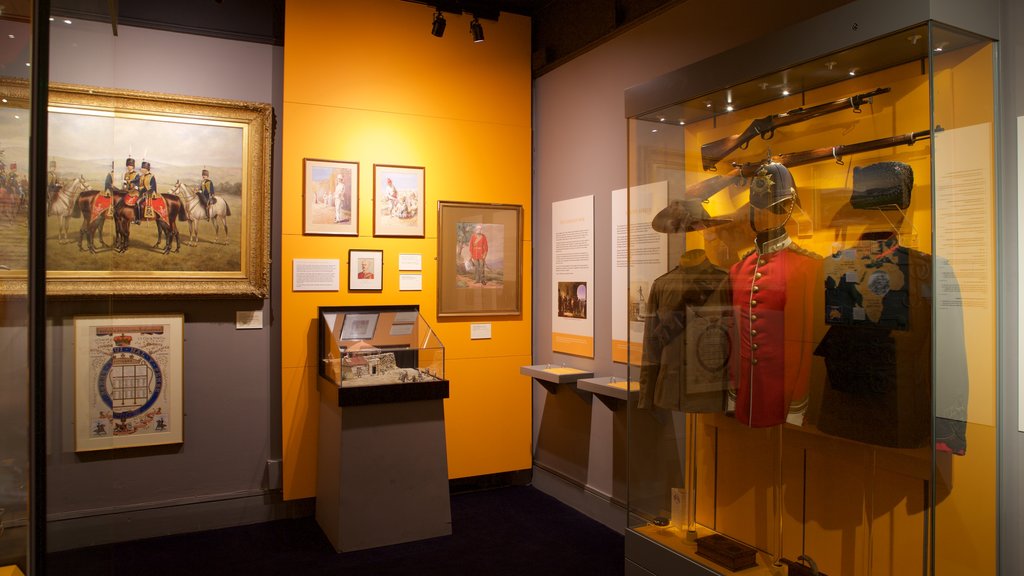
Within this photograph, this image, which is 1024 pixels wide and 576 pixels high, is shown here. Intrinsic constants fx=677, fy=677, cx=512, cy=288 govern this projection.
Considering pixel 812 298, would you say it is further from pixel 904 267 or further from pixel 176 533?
pixel 176 533

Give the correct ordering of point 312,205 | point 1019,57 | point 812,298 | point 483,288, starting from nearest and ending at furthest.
Answer: 1. point 1019,57
2. point 812,298
3. point 312,205
4. point 483,288

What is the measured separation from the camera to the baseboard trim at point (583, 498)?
14.1ft

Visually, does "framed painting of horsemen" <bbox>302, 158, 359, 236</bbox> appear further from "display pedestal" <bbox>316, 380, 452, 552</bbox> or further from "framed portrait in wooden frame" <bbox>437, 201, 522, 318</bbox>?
"display pedestal" <bbox>316, 380, 452, 552</bbox>

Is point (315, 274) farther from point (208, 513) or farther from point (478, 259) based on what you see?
point (208, 513)

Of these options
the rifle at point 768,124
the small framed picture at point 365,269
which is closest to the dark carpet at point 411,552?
the small framed picture at point 365,269

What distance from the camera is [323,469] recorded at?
438 centimetres

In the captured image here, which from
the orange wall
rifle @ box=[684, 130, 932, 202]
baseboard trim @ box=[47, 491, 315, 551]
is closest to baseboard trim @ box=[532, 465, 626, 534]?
the orange wall

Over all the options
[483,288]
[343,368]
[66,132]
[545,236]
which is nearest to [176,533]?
[343,368]

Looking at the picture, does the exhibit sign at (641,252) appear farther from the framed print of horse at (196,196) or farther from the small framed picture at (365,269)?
the framed print of horse at (196,196)

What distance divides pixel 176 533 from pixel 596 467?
2.74 m

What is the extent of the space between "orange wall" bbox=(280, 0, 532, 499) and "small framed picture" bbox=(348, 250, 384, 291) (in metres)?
0.05

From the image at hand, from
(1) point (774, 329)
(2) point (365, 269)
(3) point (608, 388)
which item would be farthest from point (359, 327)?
(1) point (774, 329)

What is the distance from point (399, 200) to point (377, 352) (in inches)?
48.6

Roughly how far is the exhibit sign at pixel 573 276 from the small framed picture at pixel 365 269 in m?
1.28
